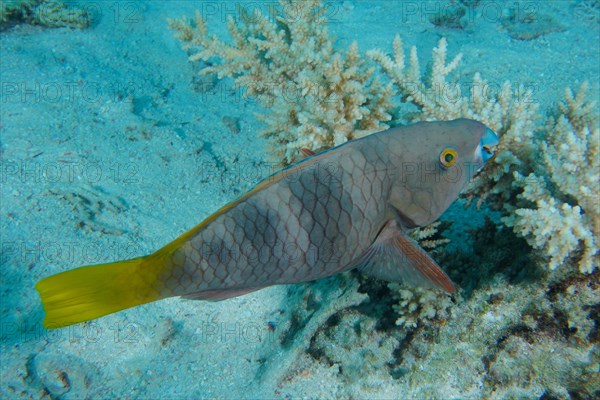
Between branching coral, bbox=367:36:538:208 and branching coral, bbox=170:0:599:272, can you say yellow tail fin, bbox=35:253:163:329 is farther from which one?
branching coral, bbox=367:36:538:208

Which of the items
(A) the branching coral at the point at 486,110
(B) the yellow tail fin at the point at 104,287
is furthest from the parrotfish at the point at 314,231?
(A) the branching coral at the point at 486,110

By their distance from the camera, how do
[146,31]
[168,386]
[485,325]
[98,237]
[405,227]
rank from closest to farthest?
[405,227] < [485,325] < [168,386] < [98,237] < [146,31]

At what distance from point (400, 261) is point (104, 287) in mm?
1634

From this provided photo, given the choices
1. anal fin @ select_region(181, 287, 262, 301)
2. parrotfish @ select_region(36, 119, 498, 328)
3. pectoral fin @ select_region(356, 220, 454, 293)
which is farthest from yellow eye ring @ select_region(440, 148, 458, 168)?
anal fin @ select_region(181, 287, 262, 301)

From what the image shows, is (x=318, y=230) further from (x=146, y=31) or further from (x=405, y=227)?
(x=146, y=31)

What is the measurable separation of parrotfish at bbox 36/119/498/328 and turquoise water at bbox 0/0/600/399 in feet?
2.65

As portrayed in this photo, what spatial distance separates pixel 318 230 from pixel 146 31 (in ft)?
22.5

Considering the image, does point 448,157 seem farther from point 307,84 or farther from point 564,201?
point 307,84

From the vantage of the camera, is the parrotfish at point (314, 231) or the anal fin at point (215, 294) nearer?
the parrotfish at point (314, 231)

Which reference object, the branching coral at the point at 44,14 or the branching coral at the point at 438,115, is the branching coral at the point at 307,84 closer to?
the branching coral at the point at 438,115

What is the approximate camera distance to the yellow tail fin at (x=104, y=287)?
76.8 inches

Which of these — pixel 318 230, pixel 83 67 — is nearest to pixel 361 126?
pixel 318 230

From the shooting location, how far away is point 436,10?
7766 millimetres

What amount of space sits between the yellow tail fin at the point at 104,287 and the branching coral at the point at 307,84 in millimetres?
1857
